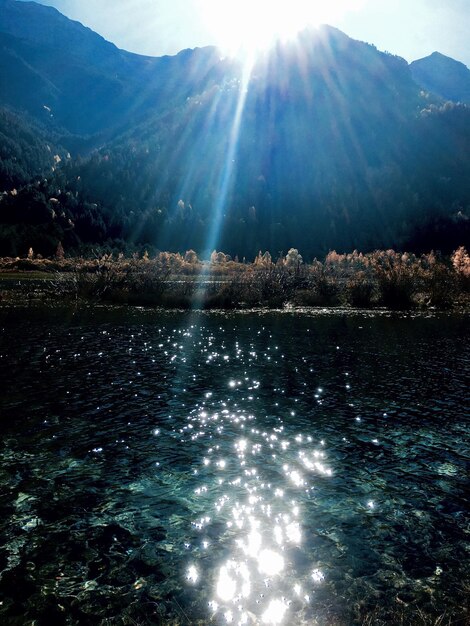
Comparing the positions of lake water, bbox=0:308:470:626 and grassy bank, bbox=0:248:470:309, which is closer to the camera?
lake water, bbox=0:308:470:626

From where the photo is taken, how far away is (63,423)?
725 inches

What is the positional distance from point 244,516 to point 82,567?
13.0ft

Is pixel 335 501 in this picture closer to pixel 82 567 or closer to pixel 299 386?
pixel 82 567

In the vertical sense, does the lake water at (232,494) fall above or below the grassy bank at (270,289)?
below

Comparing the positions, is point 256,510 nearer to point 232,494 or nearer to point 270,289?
point 232,494

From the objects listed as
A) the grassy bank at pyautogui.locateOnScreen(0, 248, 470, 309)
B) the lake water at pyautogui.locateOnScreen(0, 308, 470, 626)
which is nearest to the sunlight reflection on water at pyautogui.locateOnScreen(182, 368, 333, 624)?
the lake water at pyautogui.locateOnScreen(0, 308, 470, 626)

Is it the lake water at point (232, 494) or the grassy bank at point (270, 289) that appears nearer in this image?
the lake water at point (232, 494)

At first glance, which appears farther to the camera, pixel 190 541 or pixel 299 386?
pixel 299 386

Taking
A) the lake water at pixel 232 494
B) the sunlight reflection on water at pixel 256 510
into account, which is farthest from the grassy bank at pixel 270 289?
the sunlight reflection on water at pixel 256 510

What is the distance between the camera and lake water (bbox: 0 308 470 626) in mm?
8797

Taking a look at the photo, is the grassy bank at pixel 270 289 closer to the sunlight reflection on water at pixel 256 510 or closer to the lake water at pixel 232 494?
the lake water at pixel 232 494

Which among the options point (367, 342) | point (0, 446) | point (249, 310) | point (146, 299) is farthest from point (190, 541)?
point (146, 299)

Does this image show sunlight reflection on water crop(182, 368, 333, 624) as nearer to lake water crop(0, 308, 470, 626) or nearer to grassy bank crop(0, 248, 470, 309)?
lake water crop(0, 308, 470, 626)

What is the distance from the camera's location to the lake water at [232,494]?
28.9 ft
